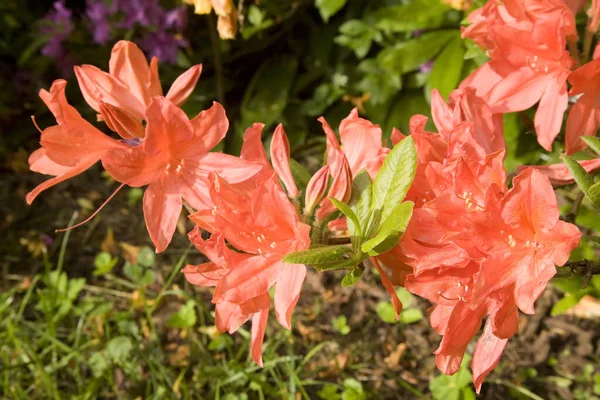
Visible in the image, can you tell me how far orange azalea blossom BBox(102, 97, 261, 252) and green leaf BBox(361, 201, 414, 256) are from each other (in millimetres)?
194

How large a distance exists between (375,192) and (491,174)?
0.45 ft

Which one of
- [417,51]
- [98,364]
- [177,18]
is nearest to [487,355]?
[417,51]

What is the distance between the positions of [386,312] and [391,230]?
4.42ft

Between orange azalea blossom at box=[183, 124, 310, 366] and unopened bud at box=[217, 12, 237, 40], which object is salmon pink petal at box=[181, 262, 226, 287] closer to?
orange azalea blossom at box=[183, 124, 310, 366]

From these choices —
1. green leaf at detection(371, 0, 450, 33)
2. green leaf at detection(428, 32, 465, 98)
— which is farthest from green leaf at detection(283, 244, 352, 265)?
green leaf at detection(371, 0, 450, 33)

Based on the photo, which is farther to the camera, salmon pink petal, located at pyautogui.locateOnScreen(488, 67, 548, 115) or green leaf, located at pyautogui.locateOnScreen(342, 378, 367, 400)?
green leaf, located at pyautogui.locateOnScreen(342, 378, 367, 400)

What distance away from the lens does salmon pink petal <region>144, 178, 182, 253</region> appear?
0.90 metres

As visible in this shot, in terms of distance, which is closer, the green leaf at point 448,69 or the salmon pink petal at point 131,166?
the salmon pink petal at point 131,166

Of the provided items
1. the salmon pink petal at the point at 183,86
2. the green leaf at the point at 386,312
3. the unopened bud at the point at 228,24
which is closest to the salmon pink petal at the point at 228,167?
the salmon pink petal at the point at 183,86

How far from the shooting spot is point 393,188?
0.74m

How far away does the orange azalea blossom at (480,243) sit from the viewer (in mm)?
688

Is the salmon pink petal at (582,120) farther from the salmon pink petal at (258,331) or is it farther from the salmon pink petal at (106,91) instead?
the salmon pink petal at (106,91)

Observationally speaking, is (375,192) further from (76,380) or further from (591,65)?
(76,380)

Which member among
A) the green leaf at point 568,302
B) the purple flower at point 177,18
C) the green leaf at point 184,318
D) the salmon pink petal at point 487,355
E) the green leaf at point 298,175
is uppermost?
the green leaf at point 298,175
